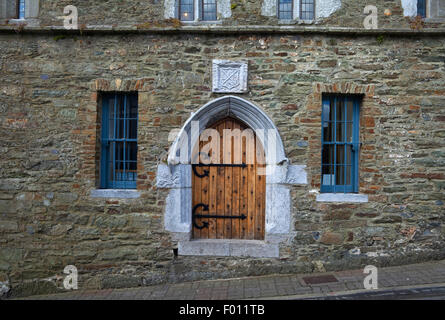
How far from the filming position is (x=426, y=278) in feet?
13.0

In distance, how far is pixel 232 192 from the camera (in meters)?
4.69

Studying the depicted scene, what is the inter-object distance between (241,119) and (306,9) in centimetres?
209

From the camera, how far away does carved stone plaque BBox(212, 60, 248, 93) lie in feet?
14.8

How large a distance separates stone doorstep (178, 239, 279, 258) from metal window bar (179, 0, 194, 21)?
360cm

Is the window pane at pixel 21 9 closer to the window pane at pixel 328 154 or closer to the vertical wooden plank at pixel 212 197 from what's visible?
the vertical wooden plank at pixel 212 197

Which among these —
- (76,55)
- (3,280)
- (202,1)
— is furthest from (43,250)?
(202,1)

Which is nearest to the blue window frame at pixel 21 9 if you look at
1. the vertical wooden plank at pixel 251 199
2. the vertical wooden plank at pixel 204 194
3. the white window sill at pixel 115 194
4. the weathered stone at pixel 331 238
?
the white window sill at pixel 115 194

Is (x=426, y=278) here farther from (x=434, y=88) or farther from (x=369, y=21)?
(x=369, y=21)

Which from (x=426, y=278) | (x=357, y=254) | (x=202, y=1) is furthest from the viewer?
(x=202, y=1)

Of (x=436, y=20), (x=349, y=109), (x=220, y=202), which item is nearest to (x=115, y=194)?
(x=220, y=202)

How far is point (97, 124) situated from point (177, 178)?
1540 millimetres

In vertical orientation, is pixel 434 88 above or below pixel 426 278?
above

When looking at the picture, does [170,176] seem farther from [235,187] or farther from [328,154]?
[328,154]

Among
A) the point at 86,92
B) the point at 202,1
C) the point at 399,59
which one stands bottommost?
the point at 86,92
